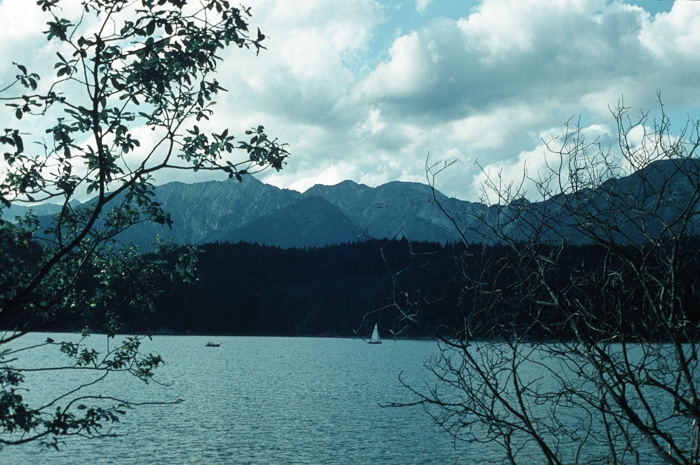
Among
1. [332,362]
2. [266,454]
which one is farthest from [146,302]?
[332,362]

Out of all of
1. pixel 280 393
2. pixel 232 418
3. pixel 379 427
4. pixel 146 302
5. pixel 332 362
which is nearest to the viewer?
pixel 146 302

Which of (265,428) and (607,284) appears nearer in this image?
(607,284)

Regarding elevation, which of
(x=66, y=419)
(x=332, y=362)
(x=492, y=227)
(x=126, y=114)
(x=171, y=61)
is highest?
(x=171, y=61)

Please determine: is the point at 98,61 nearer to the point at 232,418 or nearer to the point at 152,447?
the point at 152,447

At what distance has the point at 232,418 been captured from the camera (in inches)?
1809

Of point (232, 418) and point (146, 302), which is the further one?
point (232, 418)

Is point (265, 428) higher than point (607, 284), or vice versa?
point (607, 284)

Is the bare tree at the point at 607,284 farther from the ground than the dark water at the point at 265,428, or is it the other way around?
the bare tree at the point at 607,284

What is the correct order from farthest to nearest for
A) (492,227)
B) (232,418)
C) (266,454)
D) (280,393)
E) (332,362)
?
(332,362) < (280,393) < (232,418) < (266,454) < (492,227)

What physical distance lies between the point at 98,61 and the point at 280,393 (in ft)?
200

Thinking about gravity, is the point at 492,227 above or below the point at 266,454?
above

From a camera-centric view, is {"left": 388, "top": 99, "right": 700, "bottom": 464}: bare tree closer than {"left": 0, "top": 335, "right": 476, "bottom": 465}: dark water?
Yes

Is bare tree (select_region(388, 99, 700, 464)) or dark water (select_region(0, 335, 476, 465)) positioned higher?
bare tree (select_region(388, 99, 700, 464))

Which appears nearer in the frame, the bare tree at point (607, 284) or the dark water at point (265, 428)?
the bare tree at point (607, 284)
